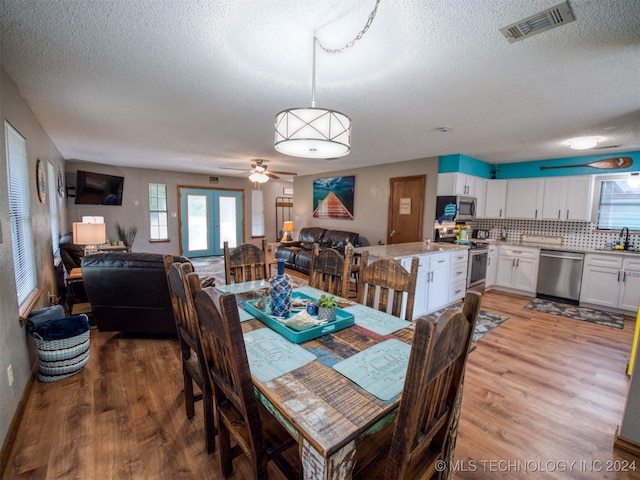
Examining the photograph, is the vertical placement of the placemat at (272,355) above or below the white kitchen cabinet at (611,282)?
above

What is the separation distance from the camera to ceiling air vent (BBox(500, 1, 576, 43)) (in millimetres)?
1380

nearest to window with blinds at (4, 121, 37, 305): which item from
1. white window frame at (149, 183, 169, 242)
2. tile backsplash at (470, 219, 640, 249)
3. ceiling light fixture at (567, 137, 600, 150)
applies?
white window frame at (149, 183, 169, 242)

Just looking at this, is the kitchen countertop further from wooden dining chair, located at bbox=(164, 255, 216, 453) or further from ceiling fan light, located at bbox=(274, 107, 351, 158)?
wooden dining chair, located at bbox=(164, 255, 216, 453)

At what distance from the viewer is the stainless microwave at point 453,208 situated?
4723mm

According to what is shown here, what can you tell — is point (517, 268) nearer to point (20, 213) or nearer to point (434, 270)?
point (434, 270)

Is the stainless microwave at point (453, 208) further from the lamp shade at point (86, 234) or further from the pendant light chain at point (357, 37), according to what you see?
the lamp shade at point (86, 234)

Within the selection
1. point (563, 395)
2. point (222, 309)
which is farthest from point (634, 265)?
point (222, 309)

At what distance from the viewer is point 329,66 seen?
6.41 ft

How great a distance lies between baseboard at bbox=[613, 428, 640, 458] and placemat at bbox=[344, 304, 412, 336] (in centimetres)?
153

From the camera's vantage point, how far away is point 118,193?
22.2 feet

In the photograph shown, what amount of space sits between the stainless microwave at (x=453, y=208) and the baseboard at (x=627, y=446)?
3359mm

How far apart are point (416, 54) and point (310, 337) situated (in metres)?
1.79

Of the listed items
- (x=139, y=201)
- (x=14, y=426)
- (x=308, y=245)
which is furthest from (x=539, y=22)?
(x=139, y=201)

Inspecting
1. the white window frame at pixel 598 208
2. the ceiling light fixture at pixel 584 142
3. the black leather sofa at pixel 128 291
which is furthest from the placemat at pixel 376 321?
the white window frame at pixel 598 208
